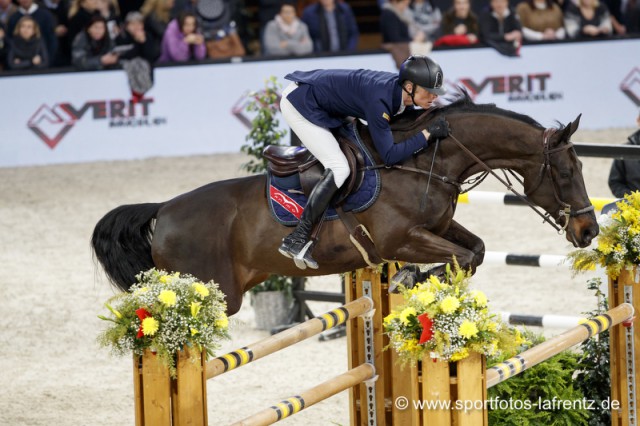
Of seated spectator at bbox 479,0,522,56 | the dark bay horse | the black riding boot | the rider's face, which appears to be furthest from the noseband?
seated spectator at bbox 479,0,522,56

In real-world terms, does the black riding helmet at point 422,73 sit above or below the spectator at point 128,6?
above

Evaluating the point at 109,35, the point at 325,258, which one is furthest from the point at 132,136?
the point at 325,258

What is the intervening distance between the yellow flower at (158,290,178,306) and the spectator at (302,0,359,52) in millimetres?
11245

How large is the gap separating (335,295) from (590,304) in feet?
6.86

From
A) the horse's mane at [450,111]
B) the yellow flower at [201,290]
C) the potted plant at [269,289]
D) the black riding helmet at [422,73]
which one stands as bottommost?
the potted plant at [269,289]

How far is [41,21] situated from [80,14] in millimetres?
517

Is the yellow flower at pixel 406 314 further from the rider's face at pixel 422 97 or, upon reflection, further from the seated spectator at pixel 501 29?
the seated spectator at pixel 501 29

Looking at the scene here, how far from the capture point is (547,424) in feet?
19.9

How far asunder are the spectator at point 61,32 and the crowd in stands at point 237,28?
0.01m

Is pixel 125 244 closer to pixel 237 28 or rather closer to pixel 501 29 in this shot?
pixel 237 28

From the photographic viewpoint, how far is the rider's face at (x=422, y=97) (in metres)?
5.93

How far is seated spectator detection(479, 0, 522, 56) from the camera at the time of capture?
601 inches

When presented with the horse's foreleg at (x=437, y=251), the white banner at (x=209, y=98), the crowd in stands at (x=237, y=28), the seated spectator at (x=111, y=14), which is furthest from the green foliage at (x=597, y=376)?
the seated spectator at (x=111, y=14)

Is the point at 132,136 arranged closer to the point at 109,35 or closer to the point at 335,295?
the point at 109,35
